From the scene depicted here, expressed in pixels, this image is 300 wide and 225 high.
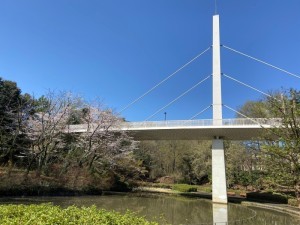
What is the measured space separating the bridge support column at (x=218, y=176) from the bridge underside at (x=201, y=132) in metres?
1.42

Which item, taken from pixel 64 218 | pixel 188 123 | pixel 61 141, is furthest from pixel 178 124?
pixel 64 218

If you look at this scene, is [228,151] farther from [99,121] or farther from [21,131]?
[21,131]

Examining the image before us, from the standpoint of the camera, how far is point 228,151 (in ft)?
124

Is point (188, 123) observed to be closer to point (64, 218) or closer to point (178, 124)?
point (178, 124)

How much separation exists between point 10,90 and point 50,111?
612 centimetres

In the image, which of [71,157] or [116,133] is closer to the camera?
[71,157]

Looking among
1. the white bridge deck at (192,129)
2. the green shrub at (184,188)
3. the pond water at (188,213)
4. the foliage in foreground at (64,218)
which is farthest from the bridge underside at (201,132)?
the foliage in foreground at (64,218)

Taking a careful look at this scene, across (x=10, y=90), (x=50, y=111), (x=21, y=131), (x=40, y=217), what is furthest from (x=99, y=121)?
(x=40, y=217)

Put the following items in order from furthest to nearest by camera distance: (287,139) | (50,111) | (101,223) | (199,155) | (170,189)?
(199,155), (170,189), (50,111), (287,139), (101,223)

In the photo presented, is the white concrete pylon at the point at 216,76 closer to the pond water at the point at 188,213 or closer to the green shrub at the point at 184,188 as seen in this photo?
the pond water at the point at 188,213

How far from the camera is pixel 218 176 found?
1074 inches

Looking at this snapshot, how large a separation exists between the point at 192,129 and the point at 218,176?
4375 mm

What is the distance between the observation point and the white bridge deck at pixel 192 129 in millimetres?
26422

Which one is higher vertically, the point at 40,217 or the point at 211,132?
the point at 211,132
